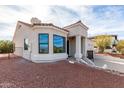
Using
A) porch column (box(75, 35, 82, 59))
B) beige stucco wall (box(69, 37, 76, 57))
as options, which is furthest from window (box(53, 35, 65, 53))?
beige stucco wall (box(69, 37, 76, 57))

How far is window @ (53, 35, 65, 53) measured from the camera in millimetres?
A: 13547

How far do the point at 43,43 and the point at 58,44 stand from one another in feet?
5.66

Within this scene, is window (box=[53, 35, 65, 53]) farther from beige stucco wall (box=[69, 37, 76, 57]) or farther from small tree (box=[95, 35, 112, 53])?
small tree (box=[95, 35, 112, 53])

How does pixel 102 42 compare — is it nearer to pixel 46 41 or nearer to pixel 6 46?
pixel 6 46

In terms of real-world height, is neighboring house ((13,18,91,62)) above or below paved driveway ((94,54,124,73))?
above

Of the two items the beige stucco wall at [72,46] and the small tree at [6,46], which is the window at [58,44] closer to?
the beige stucco wall at [72,46]

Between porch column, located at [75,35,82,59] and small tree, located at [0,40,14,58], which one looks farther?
small tree, located at [0,40,14,58]

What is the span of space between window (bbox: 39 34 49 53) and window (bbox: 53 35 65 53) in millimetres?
818

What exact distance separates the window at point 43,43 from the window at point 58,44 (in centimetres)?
82

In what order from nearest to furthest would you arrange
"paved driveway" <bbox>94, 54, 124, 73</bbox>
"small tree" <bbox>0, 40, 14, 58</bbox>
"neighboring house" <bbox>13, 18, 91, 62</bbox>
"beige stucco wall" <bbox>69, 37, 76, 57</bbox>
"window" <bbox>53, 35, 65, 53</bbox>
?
"neighboring house" <bbox>13, 18, 91, 62</bbox> → "window" <bbox>53, 35, 65, 53</bbox> → "paved driveway" <bbox>94, 54, 124, 73</bbox> → "beige stucco wall" <bbox>69, 37, 76, 57</bbox> → "small tree" <bbox>0, 40, 14, 58</bbox>

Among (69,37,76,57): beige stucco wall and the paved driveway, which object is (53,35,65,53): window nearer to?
(69,37,76,57): beige stucco wall

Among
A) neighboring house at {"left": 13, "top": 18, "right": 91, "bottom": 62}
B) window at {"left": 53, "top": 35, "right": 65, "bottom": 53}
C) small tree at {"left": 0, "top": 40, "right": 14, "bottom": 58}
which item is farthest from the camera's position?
small tree at {"left": 0, "top": 40, "right": 14, "bottom": 58}

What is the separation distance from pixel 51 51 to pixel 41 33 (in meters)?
1.76
